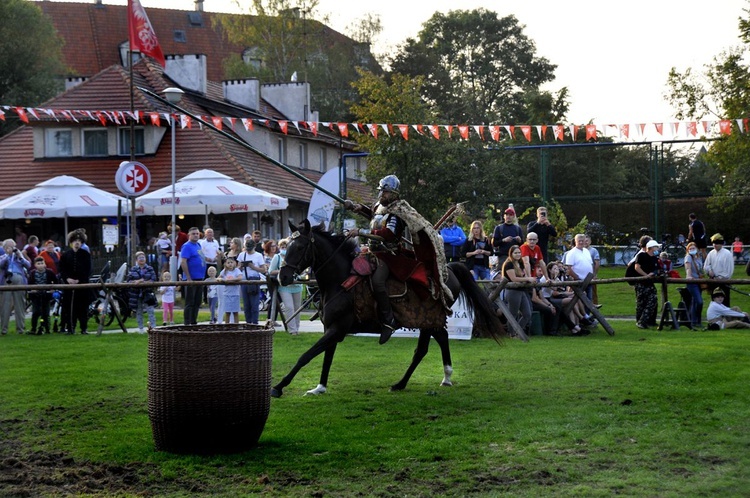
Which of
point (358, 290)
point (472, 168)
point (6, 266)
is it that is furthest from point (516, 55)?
point (358, 290)

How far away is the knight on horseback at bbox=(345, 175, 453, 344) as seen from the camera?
11.9 m

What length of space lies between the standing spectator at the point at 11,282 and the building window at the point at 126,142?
1876cm

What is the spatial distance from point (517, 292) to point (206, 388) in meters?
11.3

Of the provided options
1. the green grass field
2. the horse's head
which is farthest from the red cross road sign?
the horse's head

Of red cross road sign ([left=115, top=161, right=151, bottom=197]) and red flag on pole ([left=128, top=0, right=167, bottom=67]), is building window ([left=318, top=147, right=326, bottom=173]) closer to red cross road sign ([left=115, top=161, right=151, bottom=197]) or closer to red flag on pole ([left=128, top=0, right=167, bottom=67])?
red flag on pole ([left=128, top=0, right=167, bottom=67])

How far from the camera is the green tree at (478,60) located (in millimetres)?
67875

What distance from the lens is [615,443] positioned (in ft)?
29.1

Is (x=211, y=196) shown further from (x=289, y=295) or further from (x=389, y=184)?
(x=389, y=184)

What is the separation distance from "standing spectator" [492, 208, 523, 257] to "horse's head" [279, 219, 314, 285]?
30.1 ft

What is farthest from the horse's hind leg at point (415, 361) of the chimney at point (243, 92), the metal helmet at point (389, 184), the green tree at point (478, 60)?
the green tree at point (478, 60)

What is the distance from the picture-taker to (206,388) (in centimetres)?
855

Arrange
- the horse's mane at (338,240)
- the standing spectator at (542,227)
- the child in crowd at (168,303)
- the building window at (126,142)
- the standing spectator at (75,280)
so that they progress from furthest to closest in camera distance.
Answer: the building window at (126,142), the standing spectator at (542,227), the standing spectator at (75,280), the child in crowd at (168,303), the horse's mane at (338,240)

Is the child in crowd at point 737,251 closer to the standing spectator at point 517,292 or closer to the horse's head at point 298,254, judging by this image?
the standing spectator at point 517,292

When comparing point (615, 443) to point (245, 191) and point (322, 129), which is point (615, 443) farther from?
point (322, 129)
